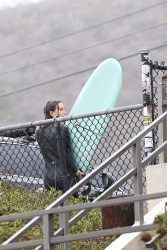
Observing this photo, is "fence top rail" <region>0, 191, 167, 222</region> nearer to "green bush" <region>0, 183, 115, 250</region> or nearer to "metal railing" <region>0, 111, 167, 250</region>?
"metal railing" <region>0, 111, 167, 250</region>

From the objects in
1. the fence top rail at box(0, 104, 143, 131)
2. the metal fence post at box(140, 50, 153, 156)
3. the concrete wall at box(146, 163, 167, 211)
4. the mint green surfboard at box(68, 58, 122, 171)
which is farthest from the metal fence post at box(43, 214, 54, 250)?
the mint green surfboard at box(68, 58, 122, 171)

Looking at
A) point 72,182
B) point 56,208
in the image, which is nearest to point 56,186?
point 72,182

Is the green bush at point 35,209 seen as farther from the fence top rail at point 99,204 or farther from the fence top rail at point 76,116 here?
the fence top rail at point 99,204

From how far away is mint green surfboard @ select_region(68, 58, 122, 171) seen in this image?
1090cm

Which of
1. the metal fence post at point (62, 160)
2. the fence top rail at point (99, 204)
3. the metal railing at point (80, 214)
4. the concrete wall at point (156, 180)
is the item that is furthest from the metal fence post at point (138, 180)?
the metal fence post at point (62, 160)

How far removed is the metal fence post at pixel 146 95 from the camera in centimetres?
1018

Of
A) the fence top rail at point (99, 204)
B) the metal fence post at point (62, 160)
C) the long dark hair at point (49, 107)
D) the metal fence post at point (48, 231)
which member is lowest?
the metal fence post at point (48, 231)

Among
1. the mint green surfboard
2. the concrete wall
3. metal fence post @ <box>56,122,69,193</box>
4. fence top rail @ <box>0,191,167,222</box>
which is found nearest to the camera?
fence top rail @ <box>0,191,167,222</box>

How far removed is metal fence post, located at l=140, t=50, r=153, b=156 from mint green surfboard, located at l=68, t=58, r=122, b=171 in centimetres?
55

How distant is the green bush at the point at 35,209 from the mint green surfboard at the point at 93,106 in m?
0.68

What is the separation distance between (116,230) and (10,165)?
4818mm

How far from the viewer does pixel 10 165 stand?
11.8 metres

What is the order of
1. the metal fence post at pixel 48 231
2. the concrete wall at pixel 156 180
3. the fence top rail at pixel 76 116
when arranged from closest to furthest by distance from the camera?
1. the metal fence post at pixel 48 231
2. the concrete wall at pixel 156 180
3. the fence top rail at pixel 76 116

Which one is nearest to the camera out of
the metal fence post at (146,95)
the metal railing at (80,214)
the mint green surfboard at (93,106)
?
the metal railing at (80,214)
